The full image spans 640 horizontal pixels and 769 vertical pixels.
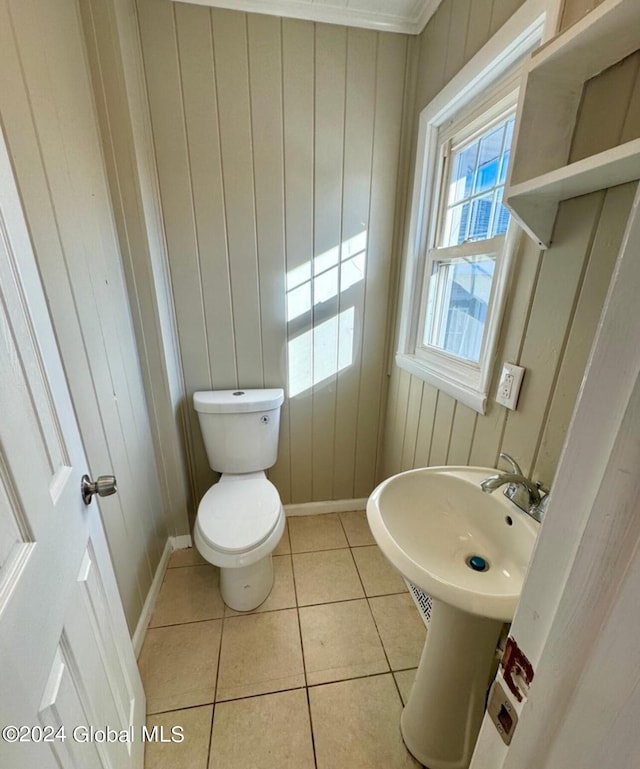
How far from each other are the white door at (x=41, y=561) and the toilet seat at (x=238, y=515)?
1.64ft

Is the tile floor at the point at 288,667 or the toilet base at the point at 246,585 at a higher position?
the toilet base at the point at 246,585

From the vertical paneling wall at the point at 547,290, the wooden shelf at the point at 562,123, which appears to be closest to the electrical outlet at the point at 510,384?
the vertical paneling wall at the point at 547,290

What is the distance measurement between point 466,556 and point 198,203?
168cm

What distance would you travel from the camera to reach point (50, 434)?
2.10ft

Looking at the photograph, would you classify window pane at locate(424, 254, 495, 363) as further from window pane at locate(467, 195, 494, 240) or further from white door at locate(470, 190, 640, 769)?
white door at locate(470, 190, 640, 769)

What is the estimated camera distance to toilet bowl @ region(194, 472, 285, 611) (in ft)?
4.17

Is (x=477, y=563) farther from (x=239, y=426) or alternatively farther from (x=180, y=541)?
(x=180, y=541)

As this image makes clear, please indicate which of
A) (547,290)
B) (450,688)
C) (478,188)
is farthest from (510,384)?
(450,688)

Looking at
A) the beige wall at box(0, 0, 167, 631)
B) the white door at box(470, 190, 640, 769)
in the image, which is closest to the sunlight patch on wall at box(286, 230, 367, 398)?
the beige wall at box(0, 0, 167, 631)

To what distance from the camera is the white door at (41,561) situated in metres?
0.47

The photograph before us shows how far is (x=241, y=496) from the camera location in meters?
1.54

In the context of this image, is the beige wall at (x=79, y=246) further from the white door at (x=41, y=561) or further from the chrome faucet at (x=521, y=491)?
the chrome faucet at (x=521, y=491)

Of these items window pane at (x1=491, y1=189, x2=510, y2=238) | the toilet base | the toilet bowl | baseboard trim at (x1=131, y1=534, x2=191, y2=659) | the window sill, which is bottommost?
baseboard trim at (x1=131, y1=534, x2=191, y2=659)

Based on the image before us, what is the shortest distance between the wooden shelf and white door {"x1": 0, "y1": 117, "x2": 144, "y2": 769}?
100 centimetres
